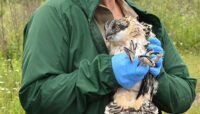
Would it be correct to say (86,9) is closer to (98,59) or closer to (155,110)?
(98,59)

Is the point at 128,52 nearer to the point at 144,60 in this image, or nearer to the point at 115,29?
the point at 144,60

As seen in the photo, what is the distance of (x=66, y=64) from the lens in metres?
2.04

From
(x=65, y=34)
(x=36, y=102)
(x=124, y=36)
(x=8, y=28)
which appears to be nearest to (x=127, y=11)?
(x=124, y=36)

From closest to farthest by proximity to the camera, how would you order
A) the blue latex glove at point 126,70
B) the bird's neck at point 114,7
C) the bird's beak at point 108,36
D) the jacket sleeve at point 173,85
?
1. the blue latex glove at point 126,70
2. the bird's beak at point 108,36
3. the jacket sleeve at point 173,85
4. the bird's neck at point 114,7

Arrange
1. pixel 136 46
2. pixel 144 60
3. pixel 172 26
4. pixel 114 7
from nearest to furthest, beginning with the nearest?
pixel 144 60 < pixel 136 46 < pixel 114 7 < pixel 172 26

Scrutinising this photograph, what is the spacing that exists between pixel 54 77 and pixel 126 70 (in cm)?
43

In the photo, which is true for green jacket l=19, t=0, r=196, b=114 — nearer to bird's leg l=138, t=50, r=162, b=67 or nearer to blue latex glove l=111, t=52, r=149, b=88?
blue latex glove l=111, t=52, r=149, b=88

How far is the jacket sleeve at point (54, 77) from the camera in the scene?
6.27ft

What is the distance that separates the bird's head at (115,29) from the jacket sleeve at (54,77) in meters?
0.16

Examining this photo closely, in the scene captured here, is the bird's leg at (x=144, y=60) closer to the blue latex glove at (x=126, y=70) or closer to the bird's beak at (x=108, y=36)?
the blue latex glove at (x=126, y=70)

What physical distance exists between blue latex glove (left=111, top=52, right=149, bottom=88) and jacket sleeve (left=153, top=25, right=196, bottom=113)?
30cm

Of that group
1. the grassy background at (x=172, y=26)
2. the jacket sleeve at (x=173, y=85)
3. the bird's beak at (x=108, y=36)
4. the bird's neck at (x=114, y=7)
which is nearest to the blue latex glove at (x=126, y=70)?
the bird's beak at (x=108, y=36)

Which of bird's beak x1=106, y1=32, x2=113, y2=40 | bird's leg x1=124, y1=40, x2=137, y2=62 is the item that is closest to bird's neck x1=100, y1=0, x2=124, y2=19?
bird's beak x1=106, y1=32, x2=113, y2=40

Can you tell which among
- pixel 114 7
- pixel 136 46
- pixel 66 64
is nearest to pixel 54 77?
pixel 66 64
